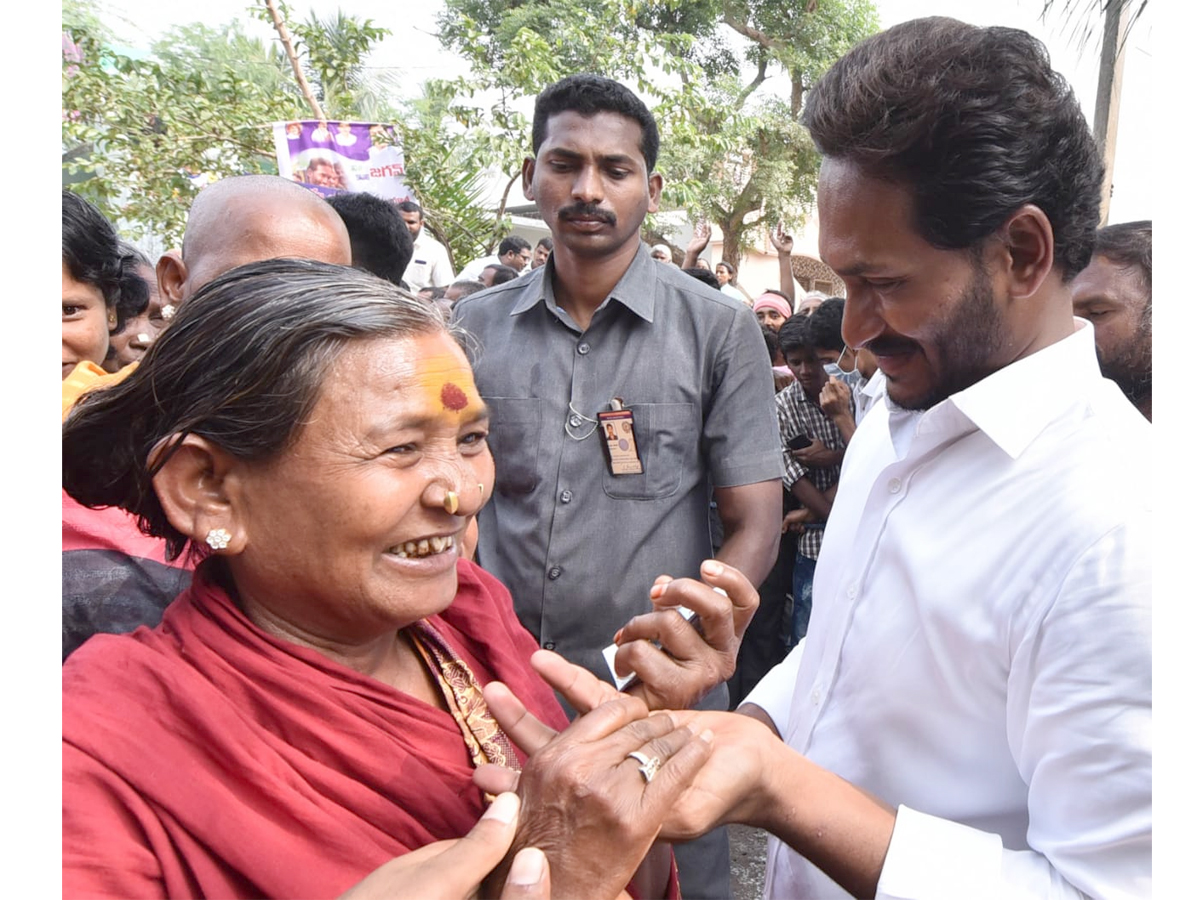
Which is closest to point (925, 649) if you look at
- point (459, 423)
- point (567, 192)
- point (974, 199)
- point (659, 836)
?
point (659, 836)

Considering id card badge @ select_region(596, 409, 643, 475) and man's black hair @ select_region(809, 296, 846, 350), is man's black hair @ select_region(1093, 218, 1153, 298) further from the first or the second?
man's black hair @ select_region(809, 296, 846, 350)

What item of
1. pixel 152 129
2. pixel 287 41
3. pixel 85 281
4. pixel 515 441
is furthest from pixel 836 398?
pixel 152 129

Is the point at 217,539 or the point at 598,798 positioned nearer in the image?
the point at 598,798

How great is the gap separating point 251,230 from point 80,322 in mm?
502

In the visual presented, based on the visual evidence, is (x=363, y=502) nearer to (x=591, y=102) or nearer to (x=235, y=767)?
(x=235, y=767)

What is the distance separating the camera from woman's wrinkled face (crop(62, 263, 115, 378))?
2.19 m

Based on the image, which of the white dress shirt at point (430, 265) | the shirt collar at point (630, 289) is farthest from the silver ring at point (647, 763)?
the white dress shirt at point (430, 265)

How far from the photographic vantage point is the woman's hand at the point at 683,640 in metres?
1.51

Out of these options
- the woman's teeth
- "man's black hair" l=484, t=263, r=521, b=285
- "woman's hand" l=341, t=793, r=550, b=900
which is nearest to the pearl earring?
the woman's teeth

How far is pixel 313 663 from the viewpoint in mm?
1319

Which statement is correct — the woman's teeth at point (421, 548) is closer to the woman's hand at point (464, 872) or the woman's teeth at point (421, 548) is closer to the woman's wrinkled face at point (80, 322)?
the woman's hand at point (464, 872)

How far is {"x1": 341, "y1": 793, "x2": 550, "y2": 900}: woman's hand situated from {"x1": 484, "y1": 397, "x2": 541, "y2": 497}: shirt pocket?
1.60m

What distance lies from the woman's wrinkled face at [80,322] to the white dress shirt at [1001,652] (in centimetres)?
192

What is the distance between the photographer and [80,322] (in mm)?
2230
